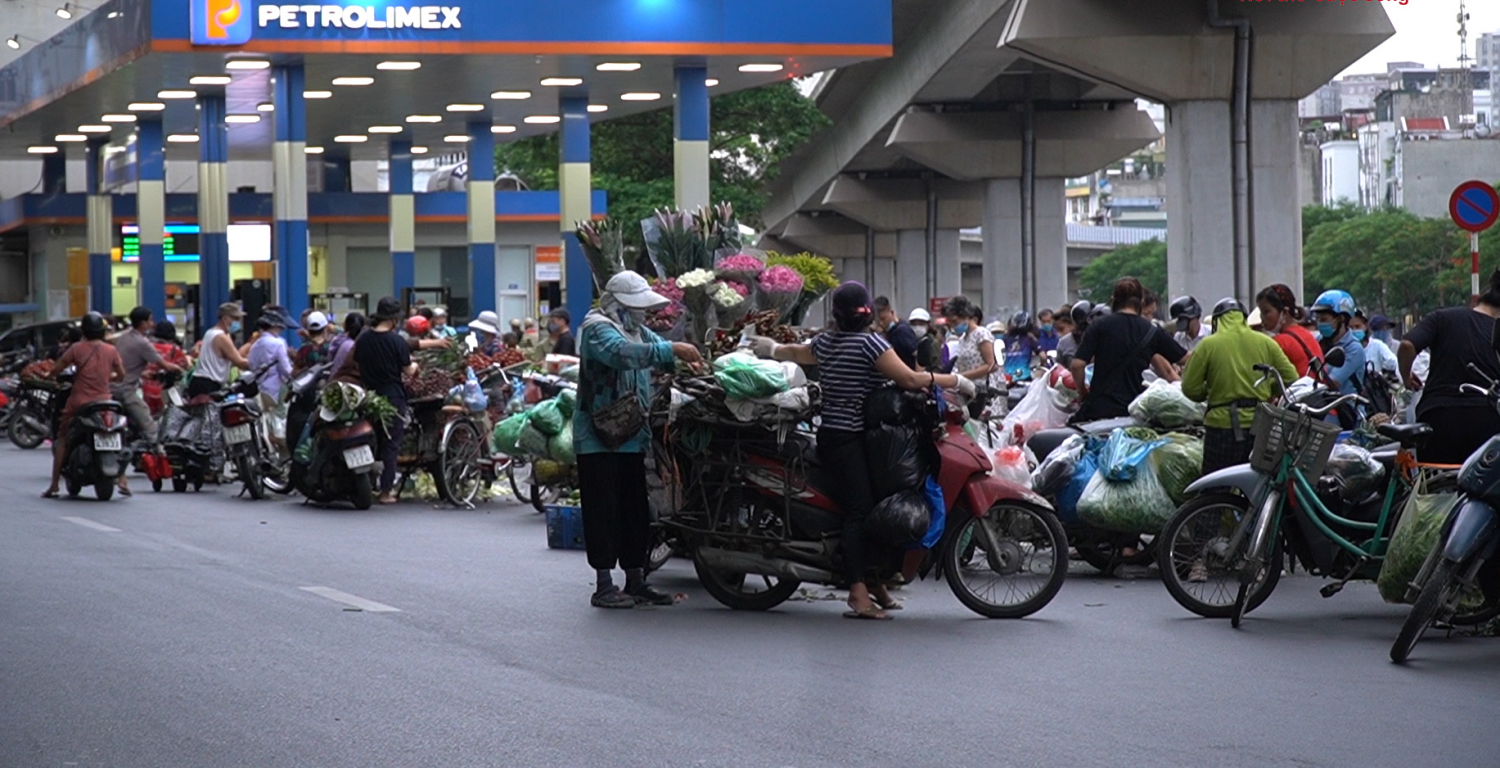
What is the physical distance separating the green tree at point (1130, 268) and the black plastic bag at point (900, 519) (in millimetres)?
109611

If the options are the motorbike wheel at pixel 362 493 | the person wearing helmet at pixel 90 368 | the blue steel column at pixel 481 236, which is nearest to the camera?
the motorbike wheel at pixel 362 493

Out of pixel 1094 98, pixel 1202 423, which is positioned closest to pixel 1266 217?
pixel 1094 98

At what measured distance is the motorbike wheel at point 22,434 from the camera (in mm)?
29719

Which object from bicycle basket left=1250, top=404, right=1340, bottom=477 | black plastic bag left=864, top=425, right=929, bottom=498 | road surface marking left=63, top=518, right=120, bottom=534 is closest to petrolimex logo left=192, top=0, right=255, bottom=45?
road surface marking left=63, top=518, right=120, bottom=534

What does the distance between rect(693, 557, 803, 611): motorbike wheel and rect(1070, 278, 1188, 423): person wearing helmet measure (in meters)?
3.21

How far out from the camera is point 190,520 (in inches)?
663

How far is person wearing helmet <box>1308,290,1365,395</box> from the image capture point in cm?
1414

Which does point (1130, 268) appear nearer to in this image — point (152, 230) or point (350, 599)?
point (152, 230)

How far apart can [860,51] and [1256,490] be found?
22.3 meters

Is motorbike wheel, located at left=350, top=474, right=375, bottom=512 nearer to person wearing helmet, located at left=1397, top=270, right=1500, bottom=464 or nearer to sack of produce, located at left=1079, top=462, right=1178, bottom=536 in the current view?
sack of produce, located at left=1079, top=462, right=1178, bottom=536

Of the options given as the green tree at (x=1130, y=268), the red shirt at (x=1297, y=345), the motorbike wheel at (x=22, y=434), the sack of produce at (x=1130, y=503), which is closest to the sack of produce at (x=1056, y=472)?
the sack of produce at (x=1130, y=503)

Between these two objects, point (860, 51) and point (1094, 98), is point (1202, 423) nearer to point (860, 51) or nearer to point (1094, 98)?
point (860, 51)

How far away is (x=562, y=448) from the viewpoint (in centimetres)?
1591

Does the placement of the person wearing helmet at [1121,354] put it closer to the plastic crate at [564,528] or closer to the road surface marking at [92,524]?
the plastic crate at [564,528]
